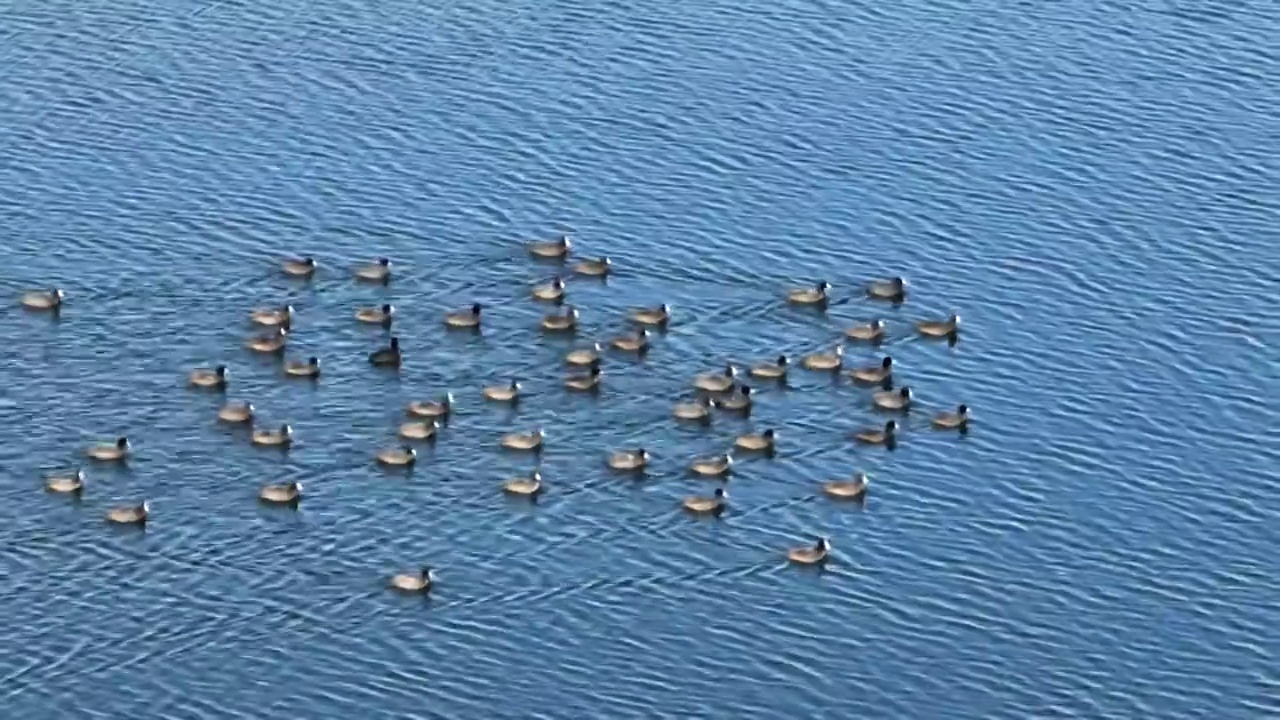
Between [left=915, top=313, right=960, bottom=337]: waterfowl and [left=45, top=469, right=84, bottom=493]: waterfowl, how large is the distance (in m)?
23.4

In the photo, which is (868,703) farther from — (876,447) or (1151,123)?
(1151,123)

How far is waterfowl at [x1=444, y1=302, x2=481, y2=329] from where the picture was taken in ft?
354

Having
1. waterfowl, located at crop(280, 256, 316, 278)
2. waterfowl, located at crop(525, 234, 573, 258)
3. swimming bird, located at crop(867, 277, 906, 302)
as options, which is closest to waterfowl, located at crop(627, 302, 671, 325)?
waterfowl, located at crop(525, 234, 573, 258)

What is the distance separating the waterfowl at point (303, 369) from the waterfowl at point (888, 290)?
15.7 m

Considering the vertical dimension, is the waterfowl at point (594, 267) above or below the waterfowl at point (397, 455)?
above

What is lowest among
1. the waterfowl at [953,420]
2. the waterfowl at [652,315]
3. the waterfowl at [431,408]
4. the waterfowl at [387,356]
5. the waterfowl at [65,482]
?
the waterfowl at [65,482]

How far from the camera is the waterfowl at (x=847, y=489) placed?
99.5 m

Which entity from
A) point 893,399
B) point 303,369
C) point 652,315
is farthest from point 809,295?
point 303,369

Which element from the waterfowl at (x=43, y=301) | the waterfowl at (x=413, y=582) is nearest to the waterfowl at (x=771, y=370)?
the waterfowl at (x=413, y=582)

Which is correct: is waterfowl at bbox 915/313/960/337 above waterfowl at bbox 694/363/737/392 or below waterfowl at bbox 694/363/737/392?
above

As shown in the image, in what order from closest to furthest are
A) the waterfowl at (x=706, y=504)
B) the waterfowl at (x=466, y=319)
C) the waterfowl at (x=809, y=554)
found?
the waterfowl at (x=809, y=554), the waterfowl at (x=706, y=504), the waterfowl at (x=466, y=319)

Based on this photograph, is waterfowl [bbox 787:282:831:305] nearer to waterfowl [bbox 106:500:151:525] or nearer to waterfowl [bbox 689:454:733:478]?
waterfowl [bbox 689:454:733:478]

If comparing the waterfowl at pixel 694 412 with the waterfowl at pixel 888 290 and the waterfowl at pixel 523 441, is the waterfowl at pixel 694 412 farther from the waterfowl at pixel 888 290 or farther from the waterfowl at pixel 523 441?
the waterfowl at pixel 888 290

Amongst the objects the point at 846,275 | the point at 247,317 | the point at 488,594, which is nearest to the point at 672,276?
the point at 846,275
